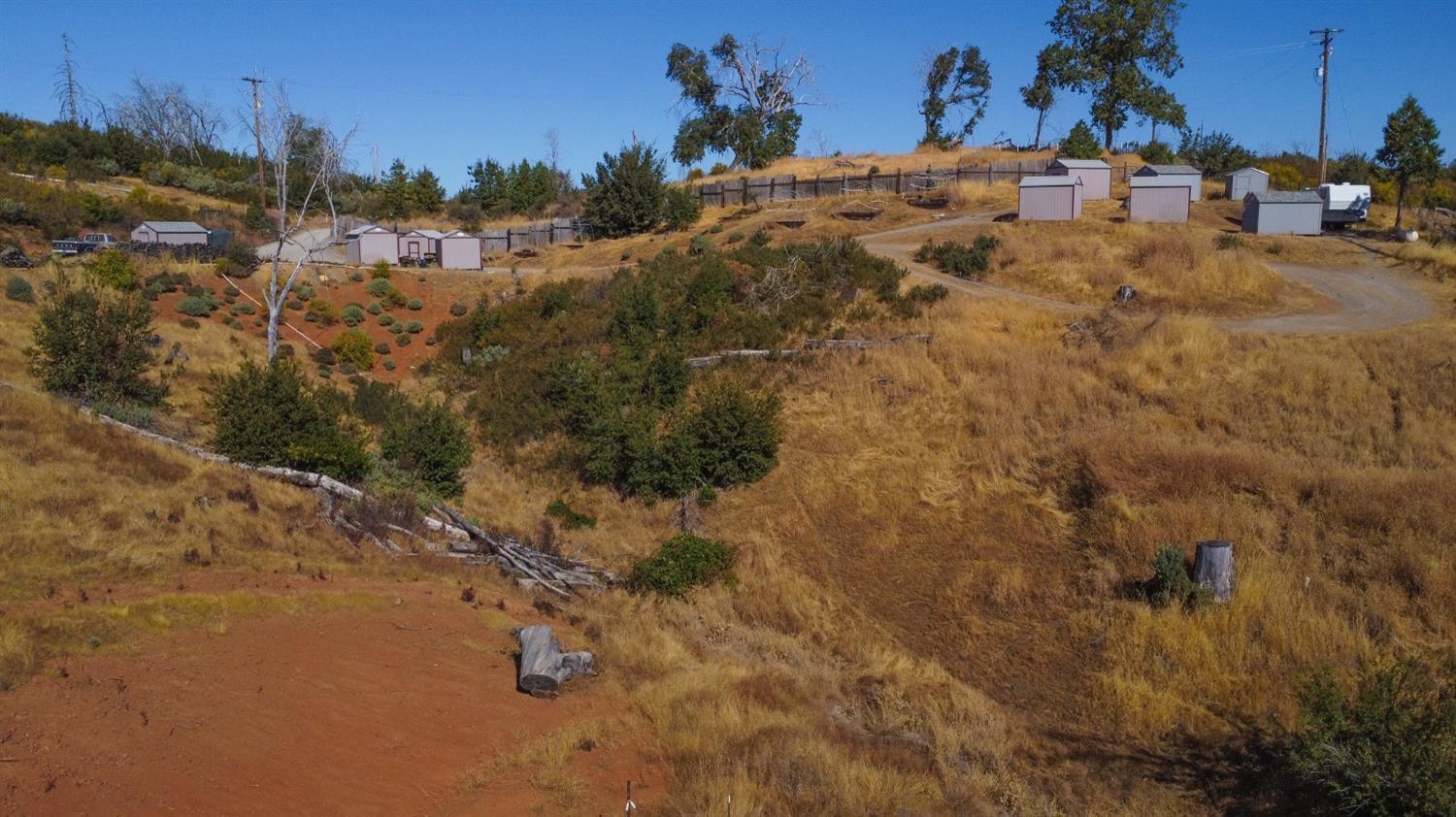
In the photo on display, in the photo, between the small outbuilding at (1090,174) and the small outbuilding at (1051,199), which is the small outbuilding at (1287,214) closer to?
the small outbuilding at (1051,199)

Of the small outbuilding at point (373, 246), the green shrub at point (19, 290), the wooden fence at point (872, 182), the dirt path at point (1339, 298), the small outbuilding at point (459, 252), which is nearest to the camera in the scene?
the dirt path at point (1339, 298)

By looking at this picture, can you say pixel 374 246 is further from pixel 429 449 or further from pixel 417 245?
pixel 429 449

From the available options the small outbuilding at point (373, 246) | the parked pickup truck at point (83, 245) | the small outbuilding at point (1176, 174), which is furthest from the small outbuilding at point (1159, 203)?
the parked pickup truck at point (83, 245)

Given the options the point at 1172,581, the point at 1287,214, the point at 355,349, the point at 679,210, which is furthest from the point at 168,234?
the point at 1287,214

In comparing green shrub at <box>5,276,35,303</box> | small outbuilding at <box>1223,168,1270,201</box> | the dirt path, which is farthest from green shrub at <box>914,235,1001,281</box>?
green shrub at <box>5,276,35,303</box>

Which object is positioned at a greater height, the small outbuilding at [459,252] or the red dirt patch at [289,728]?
the small outbuilding at [459,252]
